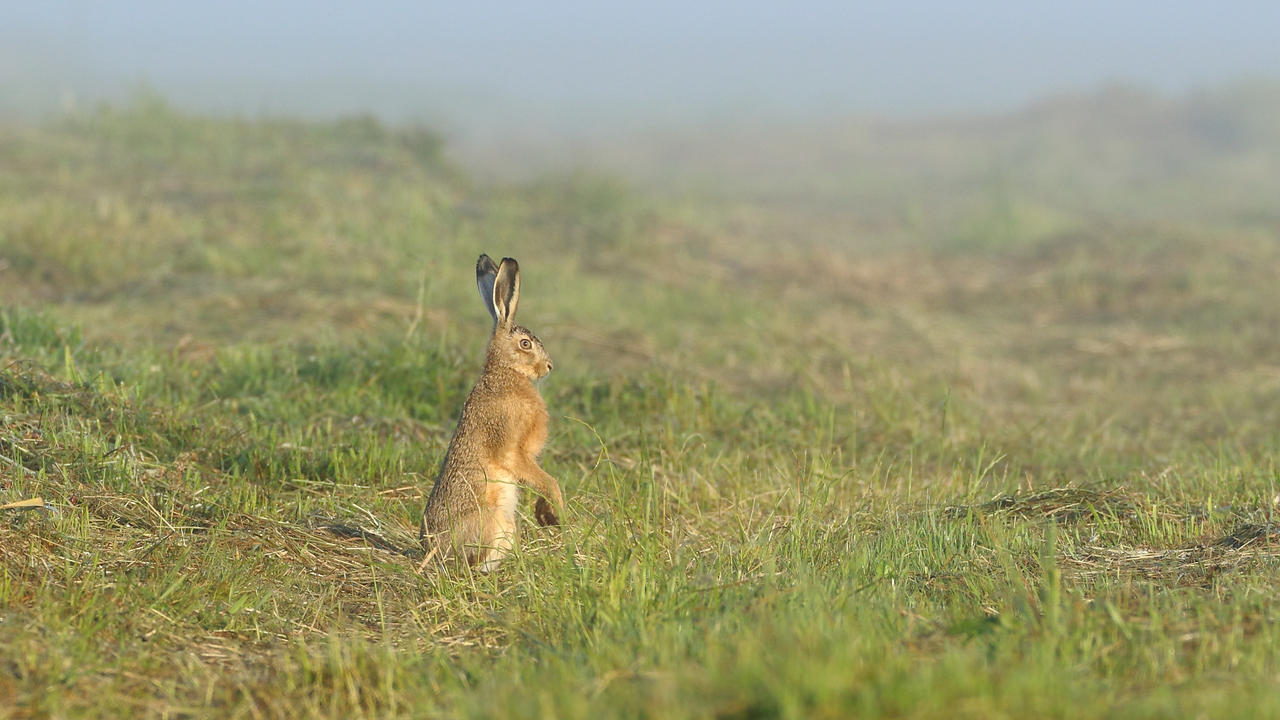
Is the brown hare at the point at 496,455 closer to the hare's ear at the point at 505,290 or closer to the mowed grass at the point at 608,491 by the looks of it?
the hare's ear at the point at 505,290

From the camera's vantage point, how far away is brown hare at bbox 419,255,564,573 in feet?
14.3

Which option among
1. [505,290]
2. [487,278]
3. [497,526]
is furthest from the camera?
[487,278]

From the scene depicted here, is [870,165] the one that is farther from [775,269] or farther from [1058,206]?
[775,269]

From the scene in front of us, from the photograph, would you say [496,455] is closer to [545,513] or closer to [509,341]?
[545,513]

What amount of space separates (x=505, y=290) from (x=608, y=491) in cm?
116

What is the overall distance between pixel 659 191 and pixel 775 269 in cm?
713

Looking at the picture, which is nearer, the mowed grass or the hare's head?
the mowed grass

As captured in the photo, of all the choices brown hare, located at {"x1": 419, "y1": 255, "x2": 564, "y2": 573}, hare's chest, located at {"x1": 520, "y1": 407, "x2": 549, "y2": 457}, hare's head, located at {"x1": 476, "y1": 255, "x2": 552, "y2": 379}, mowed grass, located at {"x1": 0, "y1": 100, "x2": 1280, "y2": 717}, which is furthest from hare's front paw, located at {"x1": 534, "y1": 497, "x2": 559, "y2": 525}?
hare's head, located at {"x1": 476, "y1": 255, "x2": 552, "y2": 379}

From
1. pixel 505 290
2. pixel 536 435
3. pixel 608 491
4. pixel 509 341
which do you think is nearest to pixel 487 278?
pixel 505 290

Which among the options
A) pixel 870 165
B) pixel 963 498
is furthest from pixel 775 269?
pixel 870 165

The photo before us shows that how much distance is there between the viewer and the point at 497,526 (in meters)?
4.39

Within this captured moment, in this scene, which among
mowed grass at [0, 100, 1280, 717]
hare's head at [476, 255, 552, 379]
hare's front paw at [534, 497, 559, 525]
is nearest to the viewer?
mowed grass at [0, 100, 1280, 717]

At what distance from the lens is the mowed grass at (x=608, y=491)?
316 centimetres

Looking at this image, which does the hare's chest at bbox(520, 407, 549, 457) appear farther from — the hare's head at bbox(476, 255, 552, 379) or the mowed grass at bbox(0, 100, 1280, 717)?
the mowed grass at bbox(0, 100, 1280, 717)
